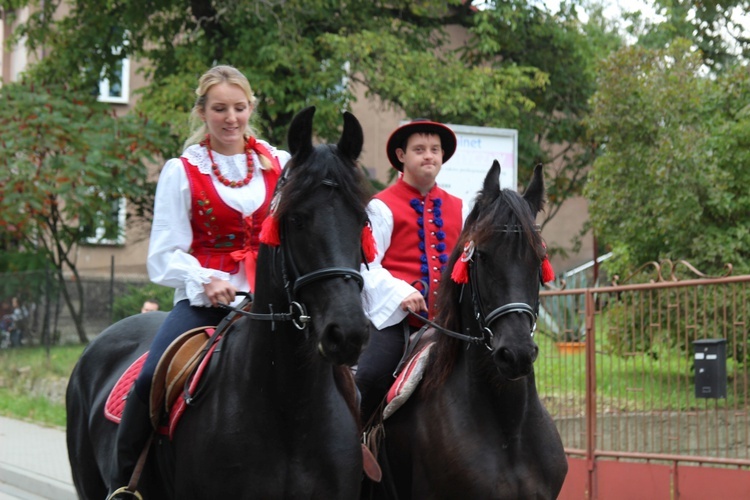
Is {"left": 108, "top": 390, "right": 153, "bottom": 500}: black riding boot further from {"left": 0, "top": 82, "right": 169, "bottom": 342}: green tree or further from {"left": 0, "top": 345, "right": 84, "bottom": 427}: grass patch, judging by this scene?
{"left": 0, "top": 82, "right": 169, "bottom": 342}: green tree

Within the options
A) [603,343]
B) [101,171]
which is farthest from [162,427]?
[101,171]

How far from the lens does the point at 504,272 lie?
197 inches

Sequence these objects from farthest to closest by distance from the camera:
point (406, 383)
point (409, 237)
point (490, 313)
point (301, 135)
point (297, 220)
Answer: point (409, 237)
point (406, 383)
point (490, 313)
point (301, 135)
point (297, 220)

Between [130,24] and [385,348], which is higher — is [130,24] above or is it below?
above

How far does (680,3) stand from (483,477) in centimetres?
1841

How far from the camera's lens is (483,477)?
5160mm

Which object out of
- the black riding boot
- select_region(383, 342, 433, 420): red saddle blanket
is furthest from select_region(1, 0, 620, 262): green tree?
the black riding boot

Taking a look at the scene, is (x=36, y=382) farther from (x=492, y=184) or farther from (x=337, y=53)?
(x=492, y=184)

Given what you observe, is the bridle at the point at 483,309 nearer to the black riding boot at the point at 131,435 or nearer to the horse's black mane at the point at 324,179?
the horse's black mane at the point at 324,179

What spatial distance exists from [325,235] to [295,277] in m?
0.24

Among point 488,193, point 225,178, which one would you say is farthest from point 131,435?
point 488,193

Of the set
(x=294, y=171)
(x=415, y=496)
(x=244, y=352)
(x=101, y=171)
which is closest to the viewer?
(x=294, y=171)

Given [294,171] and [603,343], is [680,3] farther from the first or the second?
[294,171]

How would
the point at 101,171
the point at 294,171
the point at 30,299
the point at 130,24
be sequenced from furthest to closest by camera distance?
the point at 30,299
the point at 130,24
the point at 101,171
the point at 294,171
